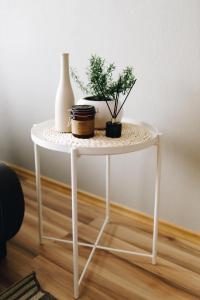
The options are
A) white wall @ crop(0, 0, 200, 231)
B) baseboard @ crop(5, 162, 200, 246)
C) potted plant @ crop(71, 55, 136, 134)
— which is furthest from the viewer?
baseboard @ crop(5, 162, 200, 246)

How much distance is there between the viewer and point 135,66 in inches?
63.8

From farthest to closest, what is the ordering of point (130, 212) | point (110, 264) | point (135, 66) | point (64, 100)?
point (130, 212)
point (135, 66)
point (110, 264)
point (64, 100)

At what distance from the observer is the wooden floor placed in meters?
1.33

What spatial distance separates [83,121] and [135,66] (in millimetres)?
557

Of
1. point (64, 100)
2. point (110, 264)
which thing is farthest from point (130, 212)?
point (64, 100)

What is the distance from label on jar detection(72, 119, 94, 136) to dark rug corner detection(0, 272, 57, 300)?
0.64m

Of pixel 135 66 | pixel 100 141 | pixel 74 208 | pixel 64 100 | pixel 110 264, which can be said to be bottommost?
pixel 110 264

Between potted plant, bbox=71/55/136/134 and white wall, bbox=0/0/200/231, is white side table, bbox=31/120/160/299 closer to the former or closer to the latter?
potted plant, bbox=71/55/136/134

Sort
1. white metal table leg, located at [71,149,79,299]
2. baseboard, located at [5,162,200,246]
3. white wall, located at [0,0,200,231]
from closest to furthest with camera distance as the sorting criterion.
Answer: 1. white metal table leg, located at [71,149,79,299]
2. white wall, located at [0,0,200,231]
3. baseboard, located at [5,162,200,246]

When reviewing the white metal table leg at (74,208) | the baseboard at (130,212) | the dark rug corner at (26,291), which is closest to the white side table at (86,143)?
the white metal table leg at (74,208)

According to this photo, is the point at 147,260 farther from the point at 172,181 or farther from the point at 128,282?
the point at 172,181

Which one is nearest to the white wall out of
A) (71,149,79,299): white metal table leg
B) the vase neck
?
the vase neck

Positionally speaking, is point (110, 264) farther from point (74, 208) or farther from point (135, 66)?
point (135, 66)

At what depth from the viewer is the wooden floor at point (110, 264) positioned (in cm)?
133
